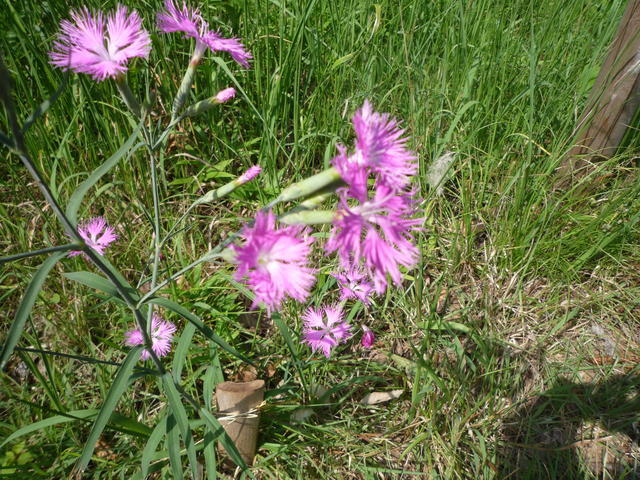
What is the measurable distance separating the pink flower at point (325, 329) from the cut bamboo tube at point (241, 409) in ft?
0.75

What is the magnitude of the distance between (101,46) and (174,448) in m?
0.90

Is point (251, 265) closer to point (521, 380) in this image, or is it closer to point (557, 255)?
point (521, 380)

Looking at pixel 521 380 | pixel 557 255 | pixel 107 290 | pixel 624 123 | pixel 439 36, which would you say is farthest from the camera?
pixel 439 36

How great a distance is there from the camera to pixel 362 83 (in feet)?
6.50

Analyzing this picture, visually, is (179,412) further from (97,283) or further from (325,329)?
(325,329)

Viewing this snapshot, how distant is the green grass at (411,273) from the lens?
1484mm

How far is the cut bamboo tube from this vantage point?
1341 mm

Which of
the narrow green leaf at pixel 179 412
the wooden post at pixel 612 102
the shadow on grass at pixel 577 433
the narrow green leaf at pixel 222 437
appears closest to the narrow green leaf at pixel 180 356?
the narrow green leaf at pixel 179 412

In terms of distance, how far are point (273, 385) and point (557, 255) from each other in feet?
3.84

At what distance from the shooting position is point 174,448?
109 cm

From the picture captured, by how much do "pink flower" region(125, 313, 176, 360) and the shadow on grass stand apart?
1.13 meters

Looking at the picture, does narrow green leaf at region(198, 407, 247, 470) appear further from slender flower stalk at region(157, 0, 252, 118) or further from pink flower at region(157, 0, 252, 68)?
pink flower at region(157, 0, 252, 68)

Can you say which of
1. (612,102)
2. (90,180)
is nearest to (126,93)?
(90,180)

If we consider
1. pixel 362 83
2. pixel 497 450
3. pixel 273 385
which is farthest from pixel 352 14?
pixel 497 450
